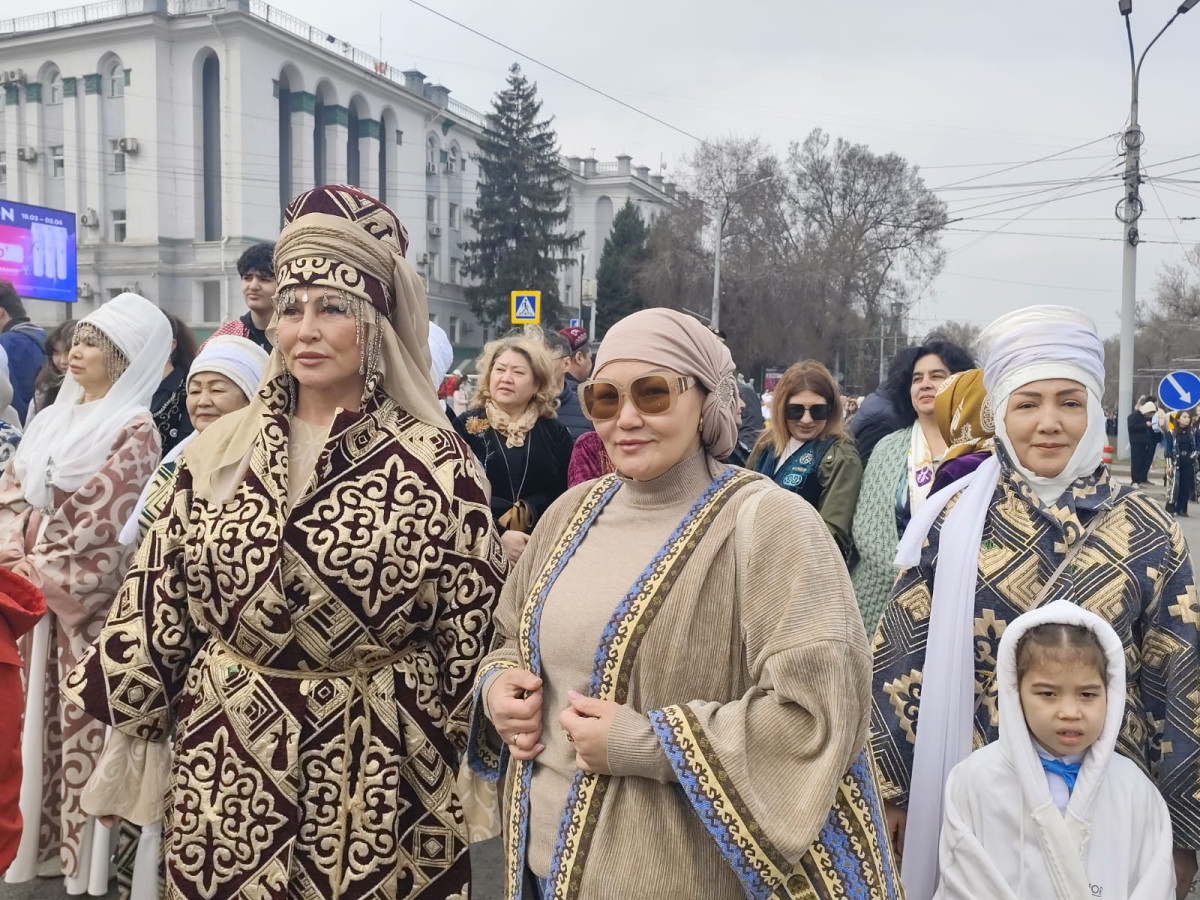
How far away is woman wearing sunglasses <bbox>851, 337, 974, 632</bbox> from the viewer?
4.21 m

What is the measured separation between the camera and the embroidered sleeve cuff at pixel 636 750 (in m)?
1.70

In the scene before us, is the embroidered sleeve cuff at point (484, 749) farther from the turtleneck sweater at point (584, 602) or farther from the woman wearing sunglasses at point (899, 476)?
the woman wearing sunglasses at point (899, 476)

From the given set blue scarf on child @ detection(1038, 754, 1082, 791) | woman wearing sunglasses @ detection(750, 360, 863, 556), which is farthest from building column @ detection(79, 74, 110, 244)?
blue scarf on child @ detection(1038, 754, 1082, 791)

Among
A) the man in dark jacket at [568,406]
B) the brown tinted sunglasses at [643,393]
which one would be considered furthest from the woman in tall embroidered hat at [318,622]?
the man in dark jacket at [568,406]

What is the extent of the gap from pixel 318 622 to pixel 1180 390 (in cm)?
1534

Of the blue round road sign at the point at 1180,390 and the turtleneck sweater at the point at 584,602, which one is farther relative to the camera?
the blue round road sign at the point at 1180,390

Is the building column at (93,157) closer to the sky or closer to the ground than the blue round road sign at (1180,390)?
closer to the sky

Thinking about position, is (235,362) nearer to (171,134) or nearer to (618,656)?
(618,656)

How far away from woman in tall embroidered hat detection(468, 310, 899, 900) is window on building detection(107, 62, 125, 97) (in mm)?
45240

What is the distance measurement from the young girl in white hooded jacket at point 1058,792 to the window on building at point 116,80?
45.5m

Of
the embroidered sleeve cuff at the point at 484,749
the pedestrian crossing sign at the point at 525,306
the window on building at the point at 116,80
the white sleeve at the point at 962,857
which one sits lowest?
the white sleeve at the point at 962,857

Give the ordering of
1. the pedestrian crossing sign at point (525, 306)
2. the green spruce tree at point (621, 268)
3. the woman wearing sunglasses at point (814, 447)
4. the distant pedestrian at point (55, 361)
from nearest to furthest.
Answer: the woman wearing sunglasses at point (814, 447) < the distant pedestrian at point (55, 361) < the pedestrian crossing sign at point (525, 306) < the green spruce tree at point (621, 268)

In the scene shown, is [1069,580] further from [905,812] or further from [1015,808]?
[905,812]

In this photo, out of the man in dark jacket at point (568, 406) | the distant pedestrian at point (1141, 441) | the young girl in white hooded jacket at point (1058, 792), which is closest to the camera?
the young girl in white hooded jacket at point (1058, 792)
